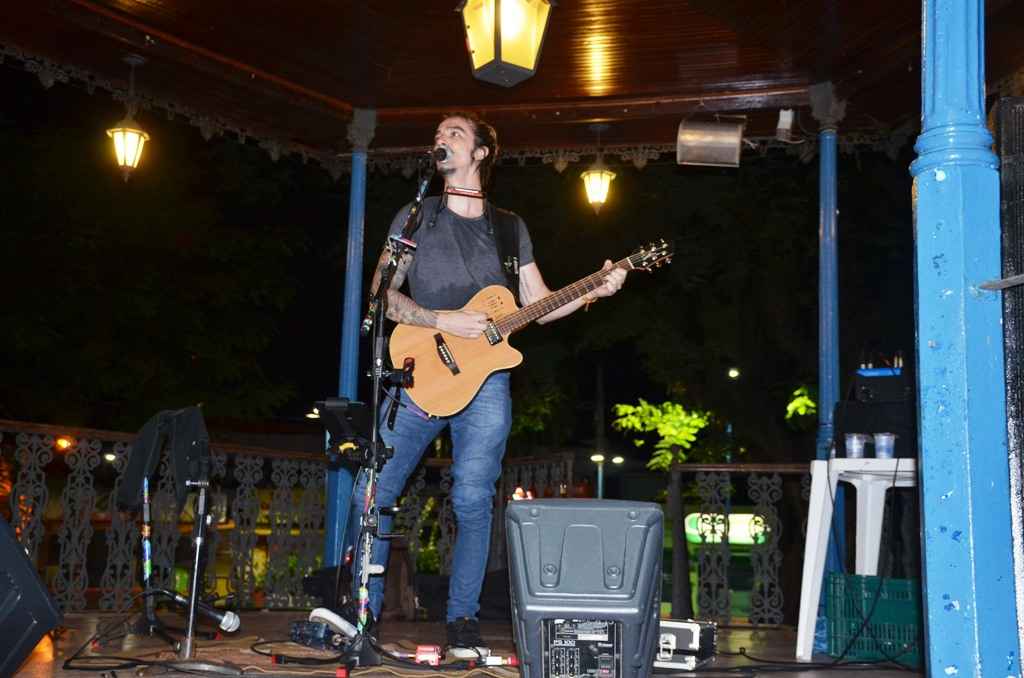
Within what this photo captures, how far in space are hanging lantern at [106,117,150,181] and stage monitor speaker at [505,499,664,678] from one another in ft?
18.9

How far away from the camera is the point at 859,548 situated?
6082 mm

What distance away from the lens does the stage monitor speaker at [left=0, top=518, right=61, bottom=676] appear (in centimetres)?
319

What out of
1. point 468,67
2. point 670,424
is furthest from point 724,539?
point 670,424

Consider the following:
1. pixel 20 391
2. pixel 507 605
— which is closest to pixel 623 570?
pixel 507 605

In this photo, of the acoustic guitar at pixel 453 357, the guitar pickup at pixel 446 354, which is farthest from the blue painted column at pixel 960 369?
the guitar pickup at pixel 446 354

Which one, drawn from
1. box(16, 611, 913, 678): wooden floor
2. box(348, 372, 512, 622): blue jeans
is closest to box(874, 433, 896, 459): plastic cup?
box(16, 611, 913, 678): wooden floor

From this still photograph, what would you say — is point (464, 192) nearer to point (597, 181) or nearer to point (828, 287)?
point (828, 287)

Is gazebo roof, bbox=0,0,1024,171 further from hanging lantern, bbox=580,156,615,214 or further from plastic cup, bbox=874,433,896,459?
plastic cup, bbox=874,433,896,459

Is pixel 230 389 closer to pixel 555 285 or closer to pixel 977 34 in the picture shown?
pixel 555 285

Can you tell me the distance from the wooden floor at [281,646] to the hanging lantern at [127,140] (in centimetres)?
335

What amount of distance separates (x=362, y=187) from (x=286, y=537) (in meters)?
2.87

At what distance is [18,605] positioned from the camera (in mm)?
3203

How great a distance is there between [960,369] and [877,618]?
2.98 meters

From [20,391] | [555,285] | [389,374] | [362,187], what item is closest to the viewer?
[389,374]
